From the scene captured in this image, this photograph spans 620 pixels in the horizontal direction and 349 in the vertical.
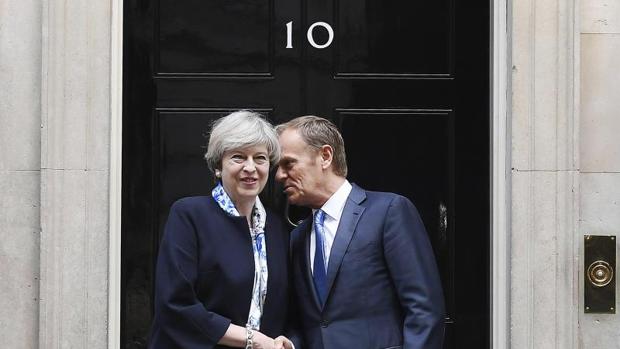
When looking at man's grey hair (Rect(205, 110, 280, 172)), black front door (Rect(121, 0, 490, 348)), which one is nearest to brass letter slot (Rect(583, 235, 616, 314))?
black front door (Rect(121, 0, 490, 348))

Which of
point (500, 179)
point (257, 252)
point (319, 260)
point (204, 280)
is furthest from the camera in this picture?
point (500, 179)

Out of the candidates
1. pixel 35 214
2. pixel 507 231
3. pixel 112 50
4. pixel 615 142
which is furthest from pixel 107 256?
pixel 615 142

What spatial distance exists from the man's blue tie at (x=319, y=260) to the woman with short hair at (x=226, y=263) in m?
0.13

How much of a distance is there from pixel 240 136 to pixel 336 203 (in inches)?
20.7

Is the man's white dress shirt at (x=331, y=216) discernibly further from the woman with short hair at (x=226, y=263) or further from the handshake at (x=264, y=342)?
the handshake at (x=264, y=342)

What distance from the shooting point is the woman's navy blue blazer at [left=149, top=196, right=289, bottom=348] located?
13.8ft

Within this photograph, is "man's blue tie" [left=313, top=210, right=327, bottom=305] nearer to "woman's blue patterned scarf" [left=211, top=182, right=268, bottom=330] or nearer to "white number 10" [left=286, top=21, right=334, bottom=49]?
"woman's blue patterned scarf" [left=211, top=182, right=268, bottom=330]

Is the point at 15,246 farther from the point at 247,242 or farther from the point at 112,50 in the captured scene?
the point at 247,242

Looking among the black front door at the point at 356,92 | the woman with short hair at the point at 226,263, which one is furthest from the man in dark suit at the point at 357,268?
the black front door at the point at 356,92

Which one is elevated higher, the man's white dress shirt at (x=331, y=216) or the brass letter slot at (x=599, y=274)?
the man's white dress shirt at (x=331, y=216)

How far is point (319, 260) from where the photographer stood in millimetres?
4508

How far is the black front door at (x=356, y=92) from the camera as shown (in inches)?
225

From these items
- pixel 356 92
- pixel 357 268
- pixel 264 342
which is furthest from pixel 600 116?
pixel 264 342

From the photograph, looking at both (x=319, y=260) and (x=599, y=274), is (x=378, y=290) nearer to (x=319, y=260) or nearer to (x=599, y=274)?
(x=319, y=260)
